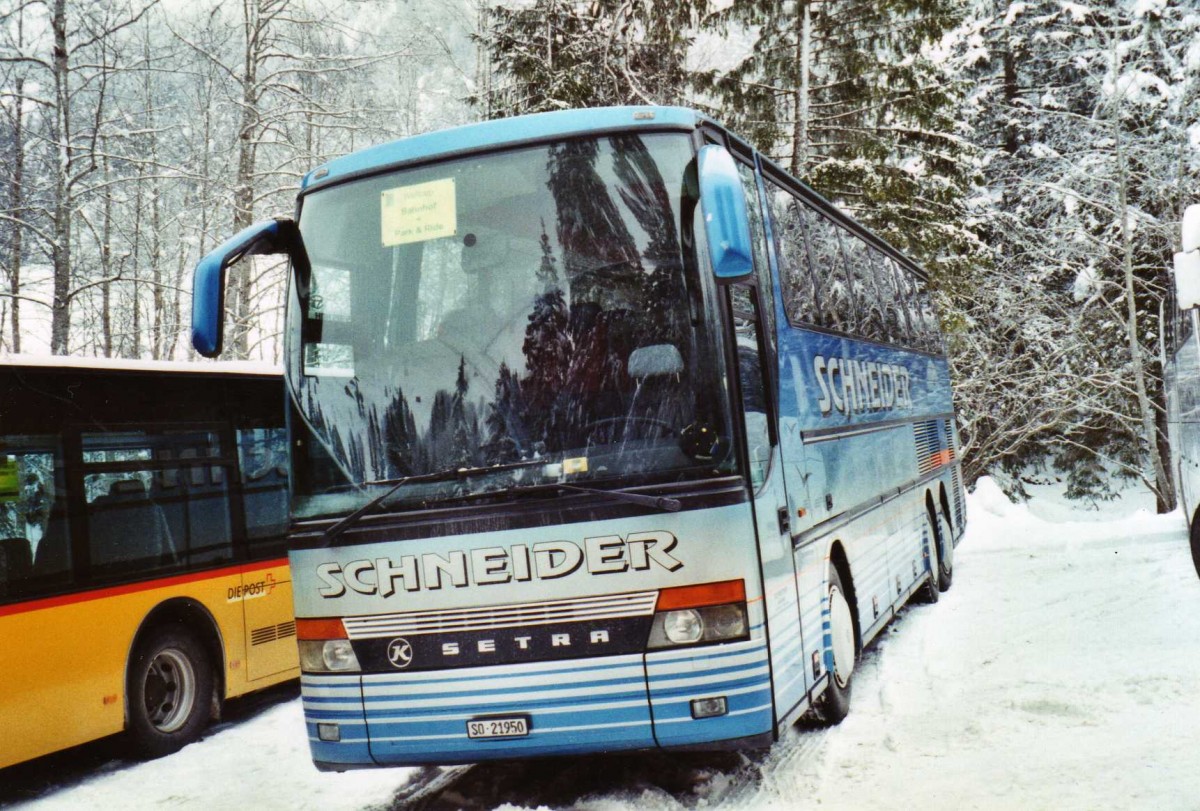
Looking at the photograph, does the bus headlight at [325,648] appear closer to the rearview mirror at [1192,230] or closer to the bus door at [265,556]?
the bus door at [265,556]

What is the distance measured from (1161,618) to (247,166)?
1555cm

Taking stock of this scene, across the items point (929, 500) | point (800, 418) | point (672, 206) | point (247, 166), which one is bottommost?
point (929, 500)

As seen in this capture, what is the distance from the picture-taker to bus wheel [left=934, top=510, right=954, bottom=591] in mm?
12023

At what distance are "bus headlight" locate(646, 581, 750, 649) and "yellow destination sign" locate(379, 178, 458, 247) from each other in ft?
6.76

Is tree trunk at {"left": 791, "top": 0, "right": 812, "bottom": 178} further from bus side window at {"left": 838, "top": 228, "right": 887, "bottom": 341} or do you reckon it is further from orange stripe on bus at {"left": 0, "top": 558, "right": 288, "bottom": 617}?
orange stripe on bus at {"left": 0, "top": 558, "right": 288, "bottom": 617}

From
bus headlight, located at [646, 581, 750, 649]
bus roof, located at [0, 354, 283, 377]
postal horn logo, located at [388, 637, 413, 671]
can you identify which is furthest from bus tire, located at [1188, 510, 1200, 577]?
bus roof, located at [0, 354, 283, 377]

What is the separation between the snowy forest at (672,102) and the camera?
17375mm

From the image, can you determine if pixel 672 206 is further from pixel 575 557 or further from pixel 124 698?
pixel 124 698

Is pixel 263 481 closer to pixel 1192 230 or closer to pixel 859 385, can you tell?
pixel 859 385

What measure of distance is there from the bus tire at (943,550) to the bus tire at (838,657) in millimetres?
5183

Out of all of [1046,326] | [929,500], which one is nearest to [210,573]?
[929,500]

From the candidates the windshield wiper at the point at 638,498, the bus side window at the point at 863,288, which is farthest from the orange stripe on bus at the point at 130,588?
the bus side window at the point at 863,288

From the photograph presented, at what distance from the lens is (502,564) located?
5.10 metres

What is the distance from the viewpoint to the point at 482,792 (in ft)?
19.4
